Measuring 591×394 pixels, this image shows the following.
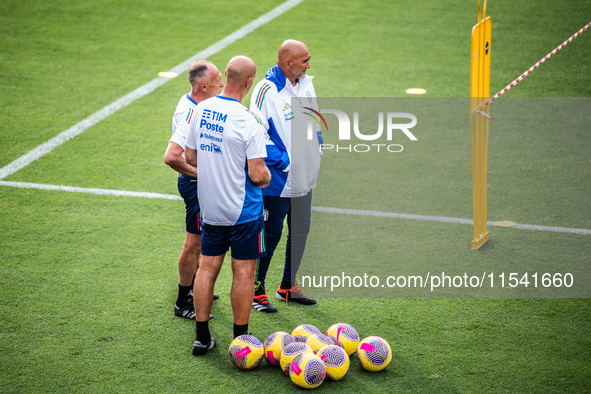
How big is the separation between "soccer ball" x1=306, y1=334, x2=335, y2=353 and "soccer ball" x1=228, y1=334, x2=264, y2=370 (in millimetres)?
355

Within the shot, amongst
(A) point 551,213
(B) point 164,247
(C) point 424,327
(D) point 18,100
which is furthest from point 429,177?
(D) point 18,100

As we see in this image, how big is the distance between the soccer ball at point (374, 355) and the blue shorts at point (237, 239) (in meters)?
1.01

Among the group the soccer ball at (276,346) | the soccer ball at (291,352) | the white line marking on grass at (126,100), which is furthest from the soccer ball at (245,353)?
the white line marking on grass at (126,100)

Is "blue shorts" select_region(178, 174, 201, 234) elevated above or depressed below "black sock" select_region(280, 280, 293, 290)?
above

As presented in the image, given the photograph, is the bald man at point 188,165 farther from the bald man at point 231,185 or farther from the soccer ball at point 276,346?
the soccer ball at point 276,346

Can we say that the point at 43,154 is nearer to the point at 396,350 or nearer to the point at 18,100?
the point at 18,100

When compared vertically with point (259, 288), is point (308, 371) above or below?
below

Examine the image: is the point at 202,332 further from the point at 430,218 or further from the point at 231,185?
the point at 430,218

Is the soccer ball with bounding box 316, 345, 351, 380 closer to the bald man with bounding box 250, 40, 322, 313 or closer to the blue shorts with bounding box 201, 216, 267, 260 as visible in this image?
the blue shorts with bounding box 201, 216, 267, 260

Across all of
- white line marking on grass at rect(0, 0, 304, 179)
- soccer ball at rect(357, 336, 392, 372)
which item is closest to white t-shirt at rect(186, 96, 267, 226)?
soccer ball at rect(357, 336, 392, 372)

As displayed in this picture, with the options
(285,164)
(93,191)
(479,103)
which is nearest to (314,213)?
(285,164)

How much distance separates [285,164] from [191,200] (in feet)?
2.66

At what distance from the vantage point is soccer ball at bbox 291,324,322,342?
4.22 meters

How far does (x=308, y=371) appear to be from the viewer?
151 inches
